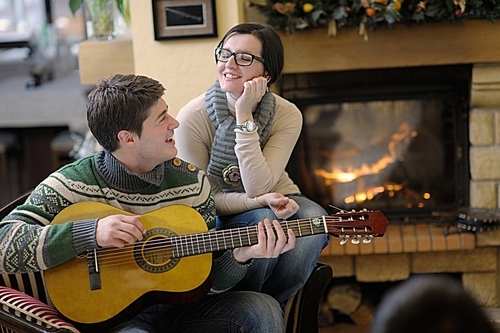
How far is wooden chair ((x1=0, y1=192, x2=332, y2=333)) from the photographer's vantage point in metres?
1.75

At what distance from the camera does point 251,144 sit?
2070 millimetres

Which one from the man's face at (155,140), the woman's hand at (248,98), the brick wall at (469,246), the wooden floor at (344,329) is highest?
the woman's hand at (248,98)

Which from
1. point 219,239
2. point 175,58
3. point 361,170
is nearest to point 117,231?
point 219,239

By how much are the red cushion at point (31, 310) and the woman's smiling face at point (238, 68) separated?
28.1 inches

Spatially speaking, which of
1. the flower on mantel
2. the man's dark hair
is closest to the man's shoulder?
the flower on mantel

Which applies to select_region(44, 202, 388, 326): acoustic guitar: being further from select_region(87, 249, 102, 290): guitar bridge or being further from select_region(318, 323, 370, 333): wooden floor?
select_region(318, 323, 370, 333): wooden floor

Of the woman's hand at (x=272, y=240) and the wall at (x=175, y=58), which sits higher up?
the wall at (x=175, y=58)

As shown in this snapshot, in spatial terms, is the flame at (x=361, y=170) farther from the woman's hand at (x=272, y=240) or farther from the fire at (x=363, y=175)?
the woman's hand at (x=272, y=240)

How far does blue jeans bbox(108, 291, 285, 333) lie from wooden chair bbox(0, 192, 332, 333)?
5.0 inches

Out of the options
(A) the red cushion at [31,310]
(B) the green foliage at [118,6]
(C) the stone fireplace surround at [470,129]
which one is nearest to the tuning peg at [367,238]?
(A) the red cushion at [31,310]

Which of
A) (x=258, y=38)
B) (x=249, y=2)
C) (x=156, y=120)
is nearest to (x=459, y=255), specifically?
(x=249, y=2)

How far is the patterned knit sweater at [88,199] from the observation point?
1.80 m

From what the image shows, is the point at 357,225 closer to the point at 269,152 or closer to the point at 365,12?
the point at 269,152

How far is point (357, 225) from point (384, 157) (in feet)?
4.73
